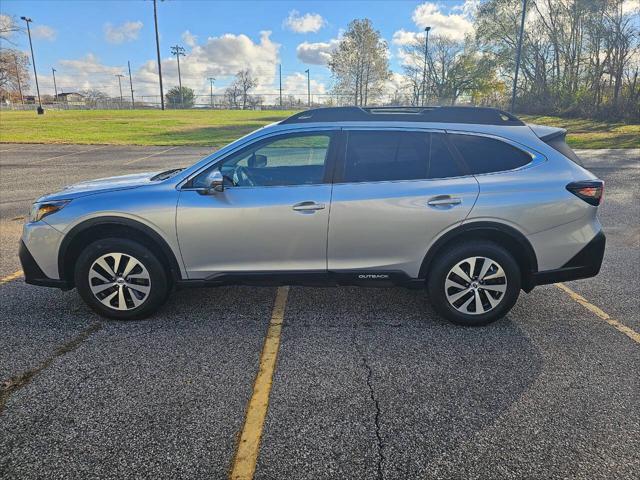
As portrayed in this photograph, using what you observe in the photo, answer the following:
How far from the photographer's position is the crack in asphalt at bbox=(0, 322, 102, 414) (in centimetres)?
281

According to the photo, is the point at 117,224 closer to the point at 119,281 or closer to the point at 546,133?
the point at 119,281

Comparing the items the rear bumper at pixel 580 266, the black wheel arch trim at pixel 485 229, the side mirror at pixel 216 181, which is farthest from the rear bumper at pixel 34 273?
the rear bumper at pixel 580 266

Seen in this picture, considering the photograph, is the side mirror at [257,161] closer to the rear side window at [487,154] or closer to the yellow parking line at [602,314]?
the rear side window at [487,154]

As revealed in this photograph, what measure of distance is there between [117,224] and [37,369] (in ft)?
3.98

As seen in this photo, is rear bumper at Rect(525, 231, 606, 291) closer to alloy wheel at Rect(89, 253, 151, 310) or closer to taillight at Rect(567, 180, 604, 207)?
taillight at Rect(567, 180, 604, 207)

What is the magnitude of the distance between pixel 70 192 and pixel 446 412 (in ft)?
11.3

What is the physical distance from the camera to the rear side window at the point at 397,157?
11.9 ft

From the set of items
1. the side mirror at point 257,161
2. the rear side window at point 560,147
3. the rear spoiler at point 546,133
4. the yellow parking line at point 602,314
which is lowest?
the yellow parking line at point 602,314

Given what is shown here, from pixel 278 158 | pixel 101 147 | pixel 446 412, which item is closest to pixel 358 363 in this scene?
pixel 446 412

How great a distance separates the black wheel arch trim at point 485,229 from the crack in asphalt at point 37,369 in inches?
110

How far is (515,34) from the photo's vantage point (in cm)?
4597

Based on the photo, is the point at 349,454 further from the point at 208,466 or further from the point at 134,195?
the point at 134,195

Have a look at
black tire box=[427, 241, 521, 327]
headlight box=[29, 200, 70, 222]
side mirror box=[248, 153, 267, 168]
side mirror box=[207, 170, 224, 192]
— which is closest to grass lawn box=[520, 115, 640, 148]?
black tire box=[427, 241, 521, 327]

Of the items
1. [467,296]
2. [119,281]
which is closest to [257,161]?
[119,281]
